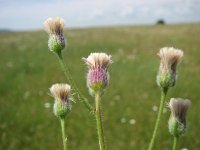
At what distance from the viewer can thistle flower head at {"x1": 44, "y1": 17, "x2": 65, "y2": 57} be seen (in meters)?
2.19

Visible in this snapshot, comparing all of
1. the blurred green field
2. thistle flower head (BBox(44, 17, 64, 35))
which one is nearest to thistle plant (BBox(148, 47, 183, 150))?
thistle flower head (BBox(44, 17, 64, 35))

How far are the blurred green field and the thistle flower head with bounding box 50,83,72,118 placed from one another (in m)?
6.20

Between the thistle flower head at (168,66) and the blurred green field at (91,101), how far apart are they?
6430 mm

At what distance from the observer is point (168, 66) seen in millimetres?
2139

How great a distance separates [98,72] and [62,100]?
1.52 ft

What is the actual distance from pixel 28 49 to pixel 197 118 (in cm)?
1333

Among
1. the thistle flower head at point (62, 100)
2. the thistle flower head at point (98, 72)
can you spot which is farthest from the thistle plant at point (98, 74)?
the thistle flower head at point (62, 100)

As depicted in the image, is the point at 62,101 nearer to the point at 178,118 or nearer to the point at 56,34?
the point at 56,34

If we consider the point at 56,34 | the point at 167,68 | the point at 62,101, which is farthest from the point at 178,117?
the point at 56,34

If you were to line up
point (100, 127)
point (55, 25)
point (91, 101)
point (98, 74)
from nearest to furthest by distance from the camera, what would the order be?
A: point (100, 127) → point (98, 74) → point (55, 25) → point (91, 101)

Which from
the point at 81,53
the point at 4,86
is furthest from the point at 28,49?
the point at 4,86

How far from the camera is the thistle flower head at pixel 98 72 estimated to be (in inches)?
74.6

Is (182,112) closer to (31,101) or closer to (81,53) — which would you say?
(31,101)

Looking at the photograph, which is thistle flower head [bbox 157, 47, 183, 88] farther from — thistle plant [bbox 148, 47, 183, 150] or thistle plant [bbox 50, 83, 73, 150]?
thistle plant [bbox 50, 83, 73, 150]
